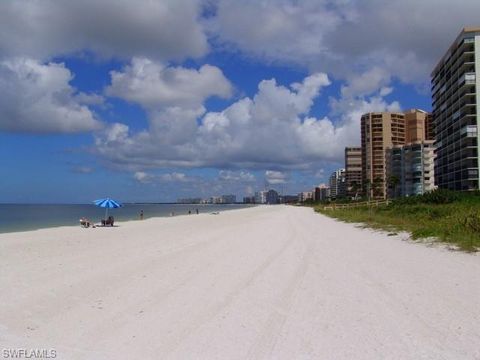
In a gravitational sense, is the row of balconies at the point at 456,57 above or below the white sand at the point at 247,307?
above

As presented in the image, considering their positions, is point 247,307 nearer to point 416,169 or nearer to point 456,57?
point 456,57

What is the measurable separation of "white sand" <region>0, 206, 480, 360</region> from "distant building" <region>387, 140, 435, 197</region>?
4512 inches

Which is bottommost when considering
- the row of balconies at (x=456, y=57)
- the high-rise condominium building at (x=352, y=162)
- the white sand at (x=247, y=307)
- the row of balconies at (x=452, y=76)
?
the white sand at (x=247, y=307)

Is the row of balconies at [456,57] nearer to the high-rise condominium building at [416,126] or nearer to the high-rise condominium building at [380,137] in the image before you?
the high-rise condominium building at [380,137]

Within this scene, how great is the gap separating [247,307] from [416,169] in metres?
128

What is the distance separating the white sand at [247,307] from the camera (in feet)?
17.4

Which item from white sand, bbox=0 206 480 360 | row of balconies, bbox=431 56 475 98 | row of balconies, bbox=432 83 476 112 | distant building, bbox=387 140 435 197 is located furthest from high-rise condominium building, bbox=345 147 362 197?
white sand, bbox=0 206 480 360

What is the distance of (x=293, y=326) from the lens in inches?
242

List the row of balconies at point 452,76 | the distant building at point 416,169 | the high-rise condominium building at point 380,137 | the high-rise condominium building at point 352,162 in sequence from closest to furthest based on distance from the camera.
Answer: the row of balconies at point 452,76 < the distant building at point 416,169 < the high-rise condominium building at point 380,137 < the high-rise condominium building at point 352,162

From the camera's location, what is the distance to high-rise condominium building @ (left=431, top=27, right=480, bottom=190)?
72.4 metres

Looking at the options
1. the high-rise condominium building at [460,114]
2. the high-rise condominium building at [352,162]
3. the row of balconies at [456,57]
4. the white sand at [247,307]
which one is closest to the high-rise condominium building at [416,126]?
the high-rise condominium building at [352,162]

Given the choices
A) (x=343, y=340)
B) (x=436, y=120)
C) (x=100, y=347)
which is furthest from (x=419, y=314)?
(x=436, y=120)

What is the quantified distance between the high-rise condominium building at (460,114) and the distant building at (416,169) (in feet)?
112

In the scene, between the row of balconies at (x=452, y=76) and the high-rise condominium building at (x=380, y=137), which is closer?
the row of balconies at (x=452, y=76)
